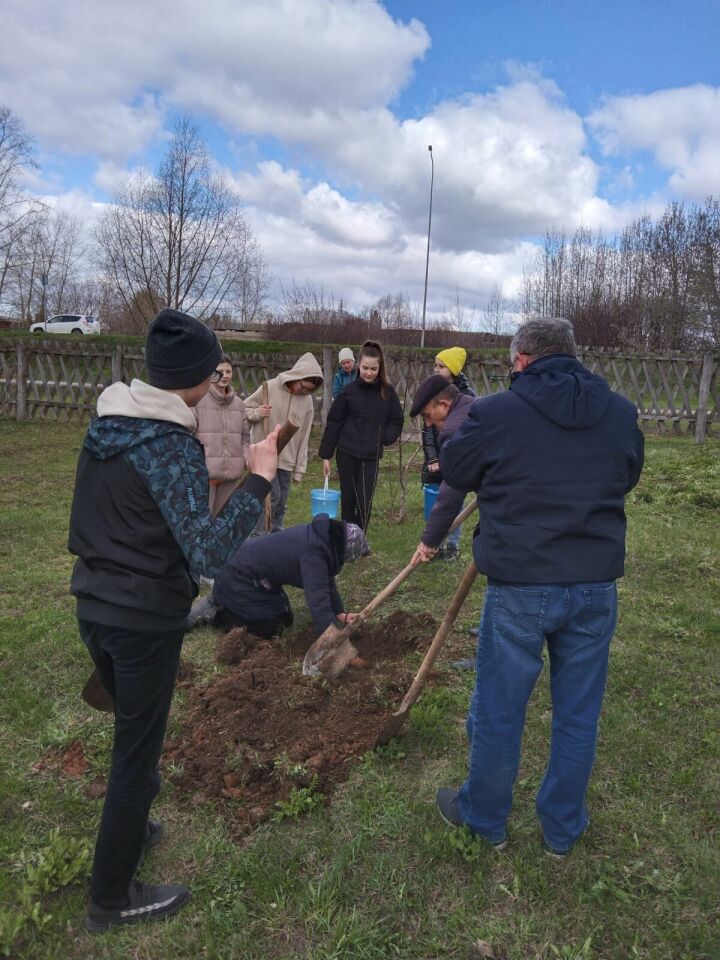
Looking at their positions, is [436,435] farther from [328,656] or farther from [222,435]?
[328,656]

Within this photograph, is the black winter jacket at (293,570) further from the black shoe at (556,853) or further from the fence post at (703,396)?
the fence post at (703,396)

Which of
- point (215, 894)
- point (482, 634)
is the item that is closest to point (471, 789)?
point (482, 634)

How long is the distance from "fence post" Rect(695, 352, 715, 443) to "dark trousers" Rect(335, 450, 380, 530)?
356 inches

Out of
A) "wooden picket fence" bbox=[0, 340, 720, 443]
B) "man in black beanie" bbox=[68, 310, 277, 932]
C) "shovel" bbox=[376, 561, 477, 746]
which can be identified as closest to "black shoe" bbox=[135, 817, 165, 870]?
"man in black beanie" bbox=[68, 310, 277, 932]

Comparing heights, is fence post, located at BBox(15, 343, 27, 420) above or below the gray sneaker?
above

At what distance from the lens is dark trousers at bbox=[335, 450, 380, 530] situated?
5.48 meters

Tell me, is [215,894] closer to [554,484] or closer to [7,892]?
[7,892]

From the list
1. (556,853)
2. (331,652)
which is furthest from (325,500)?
(556,853)

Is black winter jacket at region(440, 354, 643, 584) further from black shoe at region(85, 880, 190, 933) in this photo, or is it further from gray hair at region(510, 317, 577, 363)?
black shoe at region(85, 880, 190, 933)

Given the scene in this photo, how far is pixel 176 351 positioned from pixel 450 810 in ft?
6.10

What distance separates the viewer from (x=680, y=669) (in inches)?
146

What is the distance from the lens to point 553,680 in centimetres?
214

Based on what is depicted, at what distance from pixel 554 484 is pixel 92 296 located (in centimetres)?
3865

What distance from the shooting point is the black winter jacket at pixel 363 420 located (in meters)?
5.38
